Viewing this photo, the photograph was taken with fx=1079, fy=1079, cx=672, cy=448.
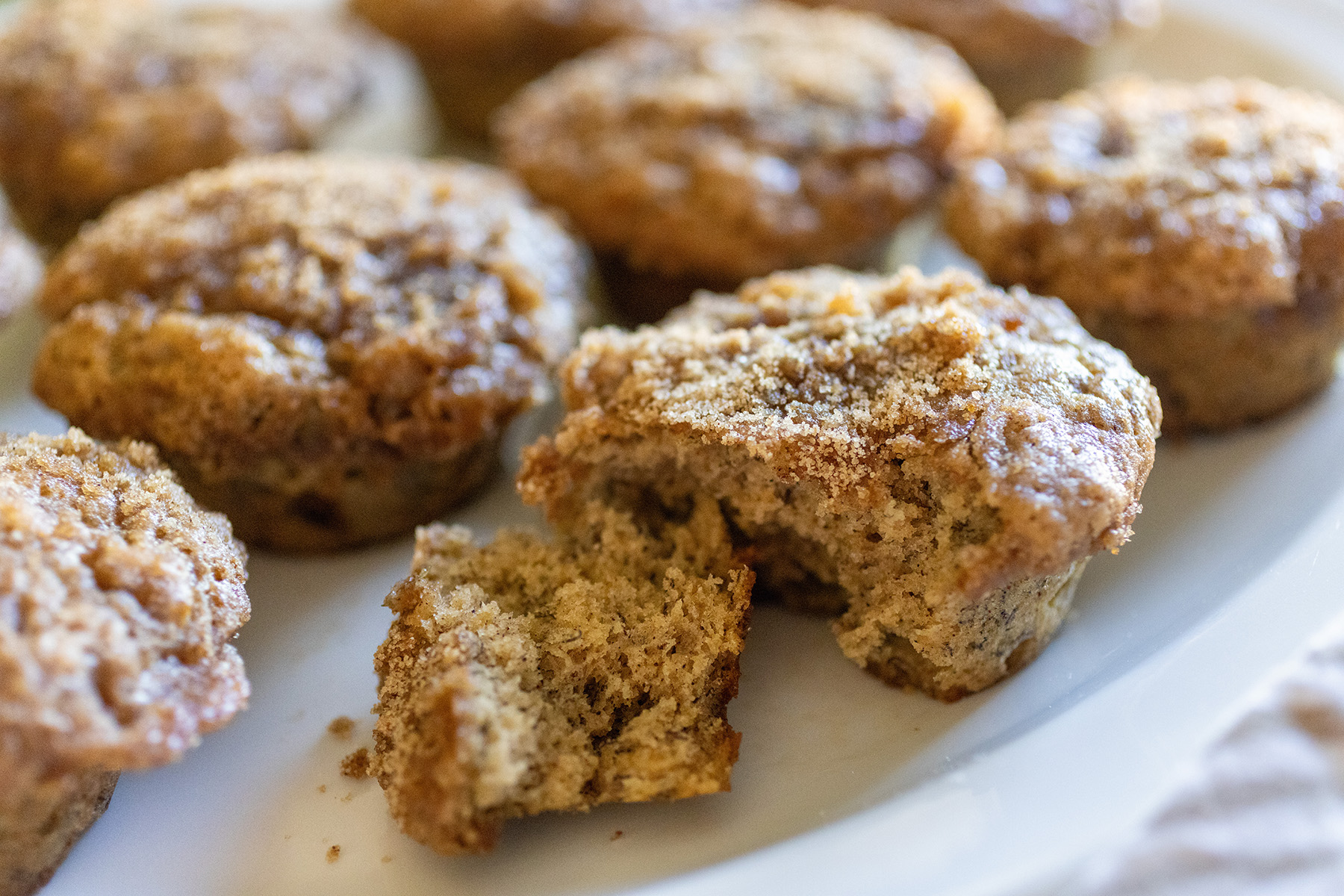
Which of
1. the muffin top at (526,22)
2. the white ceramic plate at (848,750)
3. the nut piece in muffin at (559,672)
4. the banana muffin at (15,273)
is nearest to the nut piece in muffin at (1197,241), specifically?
the white ceramic plate at (848,750)

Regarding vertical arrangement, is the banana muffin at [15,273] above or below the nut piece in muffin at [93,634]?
below

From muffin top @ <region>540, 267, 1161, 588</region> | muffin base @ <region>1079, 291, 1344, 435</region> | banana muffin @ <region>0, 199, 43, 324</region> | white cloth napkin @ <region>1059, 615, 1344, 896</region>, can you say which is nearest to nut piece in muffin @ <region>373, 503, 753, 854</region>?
muffin top @ <region>540, 267, 1161, 588</region>

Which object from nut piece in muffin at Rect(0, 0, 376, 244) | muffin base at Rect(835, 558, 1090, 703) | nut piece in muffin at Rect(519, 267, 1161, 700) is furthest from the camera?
nut piece in muffin at Rect(0, 0, 376, 244)

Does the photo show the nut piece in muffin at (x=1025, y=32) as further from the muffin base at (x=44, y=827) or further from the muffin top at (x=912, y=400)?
the muffin base at (x=44, y=827)

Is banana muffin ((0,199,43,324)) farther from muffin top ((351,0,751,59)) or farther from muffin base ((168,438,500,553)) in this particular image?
muffin top ((351,0,751,59))

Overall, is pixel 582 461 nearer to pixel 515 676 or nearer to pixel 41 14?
pixel 515 676

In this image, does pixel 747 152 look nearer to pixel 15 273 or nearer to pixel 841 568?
pixel 841 568

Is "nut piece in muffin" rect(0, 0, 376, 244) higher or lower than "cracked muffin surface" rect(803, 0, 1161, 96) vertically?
lower
